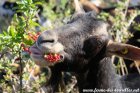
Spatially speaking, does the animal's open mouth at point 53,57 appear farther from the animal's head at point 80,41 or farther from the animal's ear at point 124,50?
the animal's ear at point 124,50

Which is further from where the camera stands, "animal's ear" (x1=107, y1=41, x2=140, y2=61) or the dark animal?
the dark animal

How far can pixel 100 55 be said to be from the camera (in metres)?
4.40

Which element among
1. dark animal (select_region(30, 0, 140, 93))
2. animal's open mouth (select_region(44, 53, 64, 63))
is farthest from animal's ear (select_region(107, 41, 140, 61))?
animal's open mouth (select_region(44, 53, 64, 63))

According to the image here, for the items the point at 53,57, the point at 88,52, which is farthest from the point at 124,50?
the point at 53,57

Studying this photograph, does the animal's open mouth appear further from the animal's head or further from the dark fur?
the dark fur

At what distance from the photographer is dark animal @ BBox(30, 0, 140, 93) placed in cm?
415

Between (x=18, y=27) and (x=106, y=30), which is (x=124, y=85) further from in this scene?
(x=18, y=27)

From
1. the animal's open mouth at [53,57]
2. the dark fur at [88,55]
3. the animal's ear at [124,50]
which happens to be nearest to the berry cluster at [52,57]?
the animal's open mouth at [53,57]

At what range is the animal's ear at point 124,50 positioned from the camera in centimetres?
398

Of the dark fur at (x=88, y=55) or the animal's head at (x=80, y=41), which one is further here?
the dark fur at (x=88, y=55)

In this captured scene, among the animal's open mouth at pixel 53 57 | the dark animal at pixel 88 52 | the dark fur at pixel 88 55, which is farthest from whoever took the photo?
the dark fur at pixel 88 55

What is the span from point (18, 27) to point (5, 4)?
827 centimetres

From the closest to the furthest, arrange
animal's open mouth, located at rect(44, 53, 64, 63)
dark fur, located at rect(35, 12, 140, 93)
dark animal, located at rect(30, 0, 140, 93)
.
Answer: animal's open mouth, located at rect(44, 53, 64, 63), dark animal, located at rect(30, 0, 140, 93), dark fur, located at rect(35, 12, 140, 93)

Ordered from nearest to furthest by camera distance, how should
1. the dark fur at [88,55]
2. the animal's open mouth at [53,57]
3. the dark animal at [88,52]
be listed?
the animal's open mouth at [53,57] < the dark animal at [88,52] < the dark fur at [88,55]
